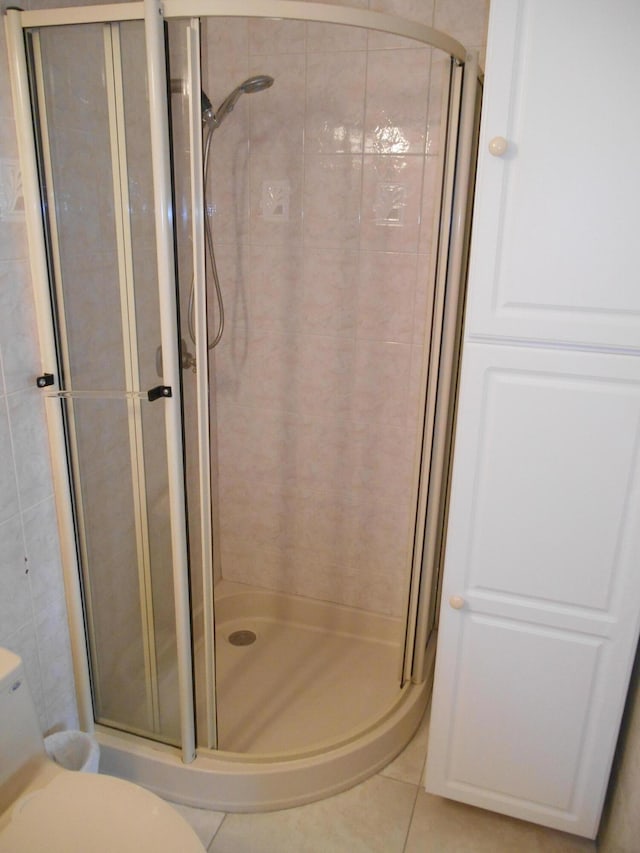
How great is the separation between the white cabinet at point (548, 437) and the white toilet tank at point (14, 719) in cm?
96

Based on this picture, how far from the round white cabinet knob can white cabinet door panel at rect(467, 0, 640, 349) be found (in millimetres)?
16

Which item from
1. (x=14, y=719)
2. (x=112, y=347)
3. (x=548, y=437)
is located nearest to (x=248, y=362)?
(x=112, y=347)

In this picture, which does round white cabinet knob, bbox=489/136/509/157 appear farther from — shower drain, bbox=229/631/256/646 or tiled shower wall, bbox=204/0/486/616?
shower drain, bbox=229/631/256/646

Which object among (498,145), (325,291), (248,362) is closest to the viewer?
(498,145)

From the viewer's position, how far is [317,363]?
90.4 inches

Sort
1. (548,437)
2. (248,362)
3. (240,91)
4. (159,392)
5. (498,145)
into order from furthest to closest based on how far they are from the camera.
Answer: (248,362), (240,91), (159,392), (548,437), (498,145)

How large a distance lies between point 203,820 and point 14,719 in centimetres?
71

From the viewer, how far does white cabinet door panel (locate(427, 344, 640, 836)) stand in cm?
133

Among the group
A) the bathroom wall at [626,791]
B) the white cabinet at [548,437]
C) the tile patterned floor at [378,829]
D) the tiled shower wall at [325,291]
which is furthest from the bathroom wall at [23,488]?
the bathroom wall at [626,791]

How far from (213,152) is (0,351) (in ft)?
3.60

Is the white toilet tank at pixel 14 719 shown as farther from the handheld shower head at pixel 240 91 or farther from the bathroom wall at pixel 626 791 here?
the handheld shower head at pixel 240 91

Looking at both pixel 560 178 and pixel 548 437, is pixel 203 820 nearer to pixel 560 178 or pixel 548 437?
pixel 548 437

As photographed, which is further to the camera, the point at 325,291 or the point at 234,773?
the point at 325,291

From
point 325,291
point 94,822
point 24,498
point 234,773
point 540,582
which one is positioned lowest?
point 234,773
